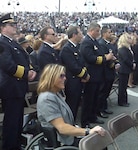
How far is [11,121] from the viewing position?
401 centimetres

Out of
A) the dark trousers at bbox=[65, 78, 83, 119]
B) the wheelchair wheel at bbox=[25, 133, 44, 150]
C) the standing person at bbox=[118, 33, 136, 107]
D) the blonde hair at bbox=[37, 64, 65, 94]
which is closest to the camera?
the blonde hair at bbox=[37, 64, 65, 94]

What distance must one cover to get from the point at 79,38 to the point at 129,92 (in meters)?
3.69

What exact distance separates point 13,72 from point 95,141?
154 cm

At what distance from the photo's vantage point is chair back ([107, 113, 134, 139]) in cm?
306

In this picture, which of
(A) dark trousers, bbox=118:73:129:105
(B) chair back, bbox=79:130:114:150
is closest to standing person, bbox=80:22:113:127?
Result: (A) dark trousers, bbox=118:73:129:105

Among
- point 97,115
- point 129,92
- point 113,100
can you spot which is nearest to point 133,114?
point 97,115

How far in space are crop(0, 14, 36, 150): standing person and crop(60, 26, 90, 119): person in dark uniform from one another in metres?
0.95

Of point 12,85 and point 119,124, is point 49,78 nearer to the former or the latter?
point 119,124

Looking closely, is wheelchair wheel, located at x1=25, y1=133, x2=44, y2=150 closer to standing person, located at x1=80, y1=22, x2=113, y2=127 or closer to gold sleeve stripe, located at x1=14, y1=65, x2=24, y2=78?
gold sleeve stripe, located at x1=14, y1=65, x2=24, y2=78

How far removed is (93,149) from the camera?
260 cm

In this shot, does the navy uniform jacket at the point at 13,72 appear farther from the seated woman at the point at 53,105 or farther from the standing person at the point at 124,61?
the standing person at the point at 124,61

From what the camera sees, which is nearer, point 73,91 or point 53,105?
point 53,105

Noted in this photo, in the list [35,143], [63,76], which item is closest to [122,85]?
[35,143]

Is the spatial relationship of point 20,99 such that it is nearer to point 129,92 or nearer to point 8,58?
point 8,58
